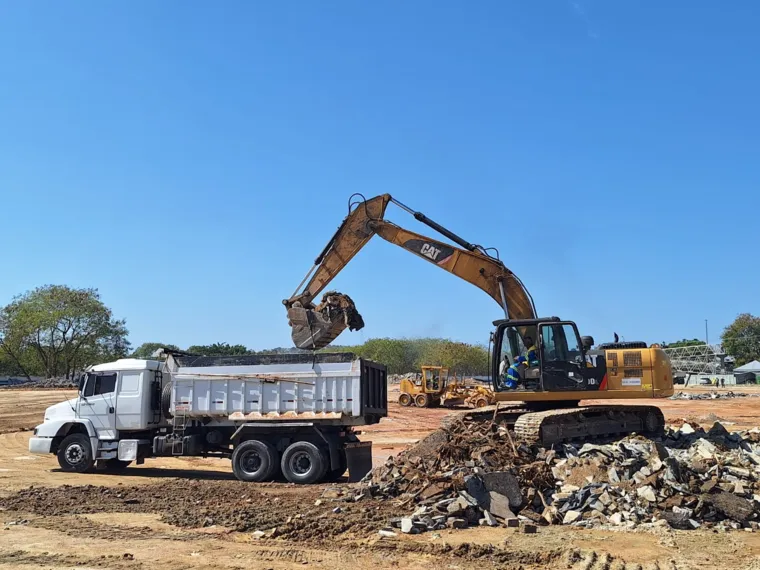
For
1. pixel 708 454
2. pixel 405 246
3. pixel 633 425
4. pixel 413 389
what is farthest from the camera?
pixel 413 389

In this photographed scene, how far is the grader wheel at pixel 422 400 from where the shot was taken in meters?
36.3

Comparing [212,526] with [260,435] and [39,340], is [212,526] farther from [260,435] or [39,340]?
[39,340]

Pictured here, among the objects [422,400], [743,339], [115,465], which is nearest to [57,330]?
[422,400]

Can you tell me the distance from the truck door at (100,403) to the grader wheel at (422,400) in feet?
74.2

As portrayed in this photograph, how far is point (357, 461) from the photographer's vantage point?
14.1 metres

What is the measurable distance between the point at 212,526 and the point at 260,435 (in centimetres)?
499

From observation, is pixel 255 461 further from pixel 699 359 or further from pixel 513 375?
pixel 699 359

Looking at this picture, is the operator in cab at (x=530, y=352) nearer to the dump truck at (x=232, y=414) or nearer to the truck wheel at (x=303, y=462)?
the dump truck at (x=232, y=414)

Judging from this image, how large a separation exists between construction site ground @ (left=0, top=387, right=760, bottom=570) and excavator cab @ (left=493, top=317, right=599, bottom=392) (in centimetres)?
412

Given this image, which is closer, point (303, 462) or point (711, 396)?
point (303, 462)

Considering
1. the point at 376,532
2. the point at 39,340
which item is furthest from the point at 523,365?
the point at 39,340

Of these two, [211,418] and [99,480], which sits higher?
[211,418]

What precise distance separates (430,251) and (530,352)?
3426 mm

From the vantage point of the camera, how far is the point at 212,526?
31.5 feet
